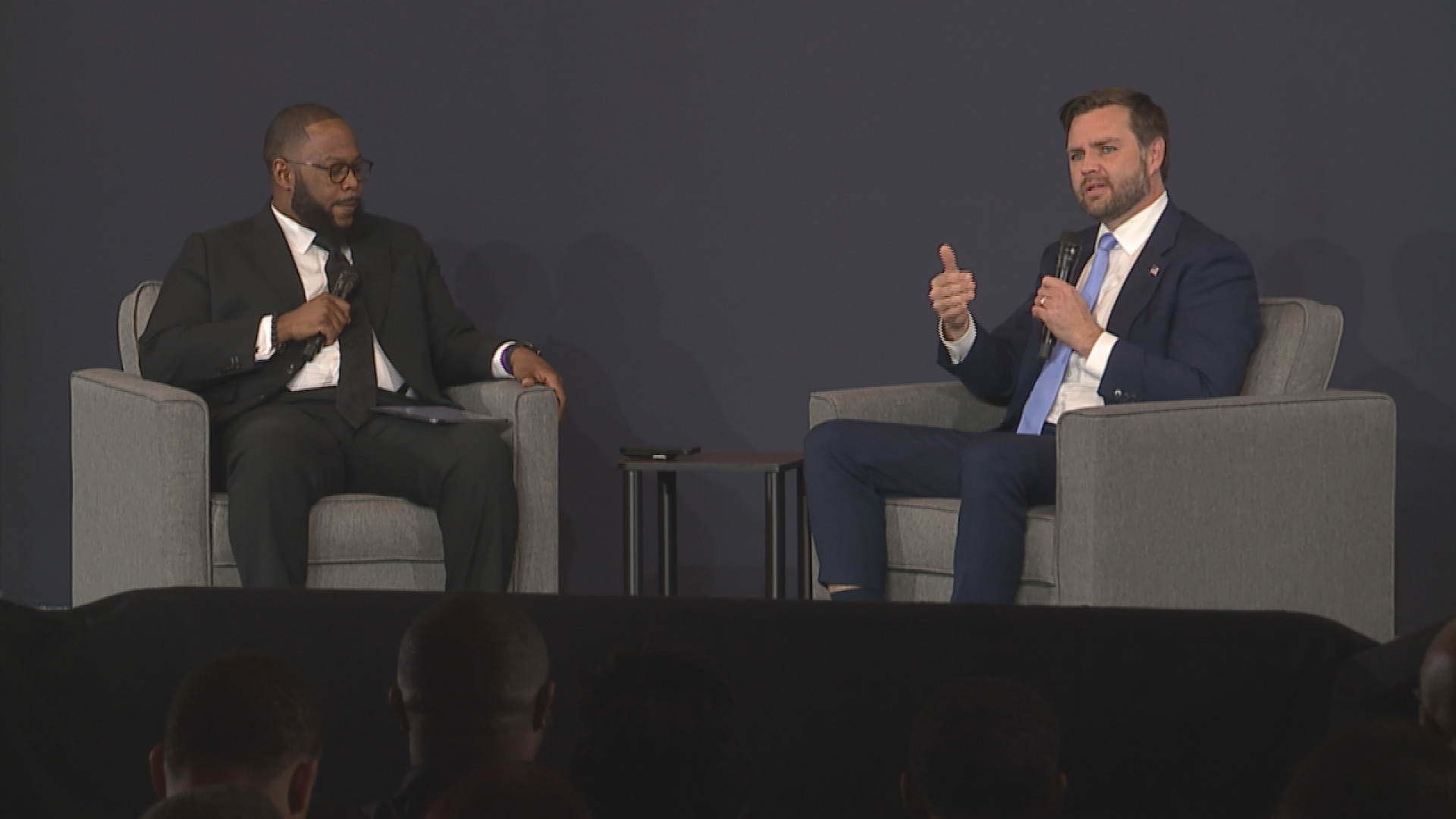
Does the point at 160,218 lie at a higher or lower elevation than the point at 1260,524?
higher

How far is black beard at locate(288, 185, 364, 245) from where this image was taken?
3590 millimetres

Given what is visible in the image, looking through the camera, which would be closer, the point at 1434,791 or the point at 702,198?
the point at 1434,791

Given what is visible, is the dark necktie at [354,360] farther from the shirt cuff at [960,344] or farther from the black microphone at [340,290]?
the shirt cuff at [960,344]

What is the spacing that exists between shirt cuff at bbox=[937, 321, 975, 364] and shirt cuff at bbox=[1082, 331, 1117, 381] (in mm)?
322

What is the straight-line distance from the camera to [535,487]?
3.26 metres

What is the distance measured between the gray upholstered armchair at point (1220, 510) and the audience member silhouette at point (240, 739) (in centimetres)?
189

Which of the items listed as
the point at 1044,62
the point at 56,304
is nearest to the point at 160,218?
the point at 56,304

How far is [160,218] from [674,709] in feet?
12.3

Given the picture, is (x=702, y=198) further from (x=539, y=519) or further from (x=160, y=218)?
(x=160, y=218)

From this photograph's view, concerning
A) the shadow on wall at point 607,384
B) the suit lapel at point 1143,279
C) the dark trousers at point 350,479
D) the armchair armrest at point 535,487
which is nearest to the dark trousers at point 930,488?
the suit lapel at point 1143,279

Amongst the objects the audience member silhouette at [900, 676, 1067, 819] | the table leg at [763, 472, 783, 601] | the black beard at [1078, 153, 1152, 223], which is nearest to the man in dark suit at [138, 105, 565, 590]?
the table leg at [763, 472, 783, 601]

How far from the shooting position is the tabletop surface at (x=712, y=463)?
332 centimetres

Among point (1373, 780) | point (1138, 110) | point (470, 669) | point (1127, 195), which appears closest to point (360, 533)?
point (1127, 195)

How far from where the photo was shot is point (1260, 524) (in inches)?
111
